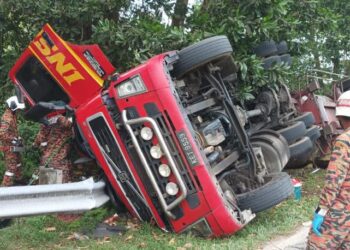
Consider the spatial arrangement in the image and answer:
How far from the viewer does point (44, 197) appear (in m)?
4.67

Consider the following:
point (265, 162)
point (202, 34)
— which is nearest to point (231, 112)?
point (265, 162)

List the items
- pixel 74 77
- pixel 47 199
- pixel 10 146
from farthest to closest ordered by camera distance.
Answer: pixel 10 146, pixel 74 77, pixel 47 199

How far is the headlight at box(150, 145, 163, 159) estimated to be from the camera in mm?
4906

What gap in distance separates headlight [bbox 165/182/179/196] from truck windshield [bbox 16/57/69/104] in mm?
2065

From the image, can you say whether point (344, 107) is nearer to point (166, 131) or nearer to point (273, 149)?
point (166, 131)

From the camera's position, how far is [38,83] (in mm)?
6410

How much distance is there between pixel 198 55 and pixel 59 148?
233 centimetres

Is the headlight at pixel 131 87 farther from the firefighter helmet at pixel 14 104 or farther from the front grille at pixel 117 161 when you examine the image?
the firefighter helmet at pixel 14 104

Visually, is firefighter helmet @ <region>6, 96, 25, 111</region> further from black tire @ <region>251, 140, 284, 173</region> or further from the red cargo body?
black tire @ <region>251, 140, 284, 173</region>

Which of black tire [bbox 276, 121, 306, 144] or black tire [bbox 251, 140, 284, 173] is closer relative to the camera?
black tire [bbox 251, 140, 284, 173]

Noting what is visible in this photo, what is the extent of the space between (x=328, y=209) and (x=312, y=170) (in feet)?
19.0

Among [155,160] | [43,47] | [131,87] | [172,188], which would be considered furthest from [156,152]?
[43,47]

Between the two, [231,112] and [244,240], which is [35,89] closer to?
[231,112]

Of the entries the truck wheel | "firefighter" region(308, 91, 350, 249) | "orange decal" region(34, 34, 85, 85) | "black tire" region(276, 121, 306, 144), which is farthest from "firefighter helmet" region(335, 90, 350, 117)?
"black tire" region(276, 121, 306, 144)
